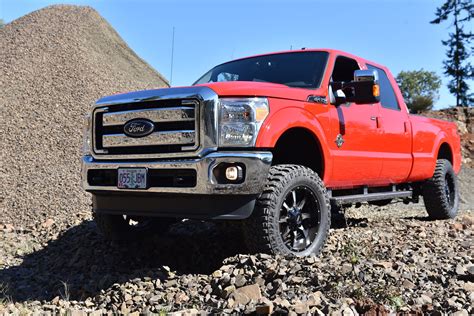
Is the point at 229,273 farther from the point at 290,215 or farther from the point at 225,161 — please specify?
the point at 225,161

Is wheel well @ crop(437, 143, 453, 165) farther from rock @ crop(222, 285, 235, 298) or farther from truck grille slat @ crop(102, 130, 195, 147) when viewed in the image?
rock @ crop(222, 285, 235, 298)

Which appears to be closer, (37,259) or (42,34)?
(37,259)

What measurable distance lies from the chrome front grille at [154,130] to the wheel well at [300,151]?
3.51 feet

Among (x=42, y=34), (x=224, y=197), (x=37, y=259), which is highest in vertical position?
(x=42, y=34)

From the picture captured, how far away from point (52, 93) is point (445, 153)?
10145 mm

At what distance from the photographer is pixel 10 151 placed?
10438 mm

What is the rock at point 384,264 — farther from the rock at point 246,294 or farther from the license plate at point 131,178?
the license plate at point 131,178

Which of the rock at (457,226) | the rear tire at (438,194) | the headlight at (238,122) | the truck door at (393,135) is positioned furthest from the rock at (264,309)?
the rear tire at (438,194)

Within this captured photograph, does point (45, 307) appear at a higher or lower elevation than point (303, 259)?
lower

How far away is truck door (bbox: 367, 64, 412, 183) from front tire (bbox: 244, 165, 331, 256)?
177cm

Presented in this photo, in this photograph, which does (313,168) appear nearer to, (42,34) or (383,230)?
(383,230)

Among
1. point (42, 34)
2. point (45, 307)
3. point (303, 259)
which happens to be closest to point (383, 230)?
point (303, 259)

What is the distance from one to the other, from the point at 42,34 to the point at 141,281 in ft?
50.5

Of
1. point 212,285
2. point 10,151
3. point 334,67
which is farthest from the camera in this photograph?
point 10,151
